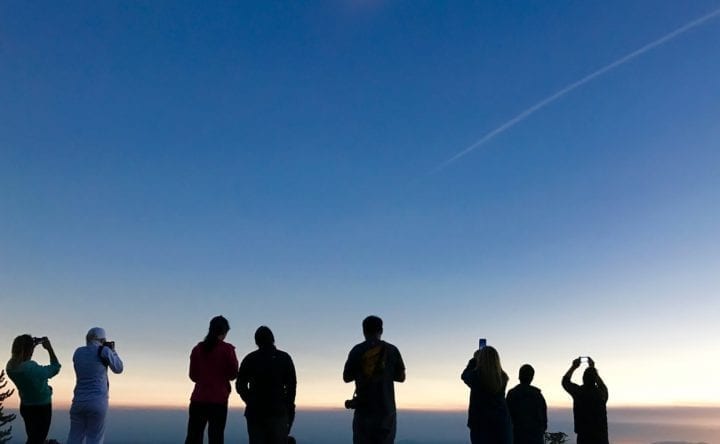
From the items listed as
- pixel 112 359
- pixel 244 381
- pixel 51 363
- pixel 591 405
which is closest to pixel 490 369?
pixel 591 405

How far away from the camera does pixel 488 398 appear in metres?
Result: 9.69

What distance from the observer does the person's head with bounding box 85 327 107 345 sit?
940 centimetres

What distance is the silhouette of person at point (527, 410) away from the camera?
1113 centimetres

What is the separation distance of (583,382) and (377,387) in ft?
16.2

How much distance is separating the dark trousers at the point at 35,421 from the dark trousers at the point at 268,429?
3.29 meters

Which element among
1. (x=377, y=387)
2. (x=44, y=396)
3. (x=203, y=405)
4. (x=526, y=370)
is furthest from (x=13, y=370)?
(x=526, y=370)

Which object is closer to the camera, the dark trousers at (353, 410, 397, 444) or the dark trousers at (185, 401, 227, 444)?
the dark trousers at (353, 410, 397, 444)

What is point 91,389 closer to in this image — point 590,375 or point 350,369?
point 350,369

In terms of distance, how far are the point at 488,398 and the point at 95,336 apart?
5.60m

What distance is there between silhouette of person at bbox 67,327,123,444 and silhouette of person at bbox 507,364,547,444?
6261mm

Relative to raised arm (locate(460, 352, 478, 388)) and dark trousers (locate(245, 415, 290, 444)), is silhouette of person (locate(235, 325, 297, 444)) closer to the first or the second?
dark trousers (locate(245, 415, 290, 444))

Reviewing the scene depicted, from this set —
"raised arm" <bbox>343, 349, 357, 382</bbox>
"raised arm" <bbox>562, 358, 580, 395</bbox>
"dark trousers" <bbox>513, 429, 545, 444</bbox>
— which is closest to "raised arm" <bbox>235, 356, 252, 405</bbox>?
"raised arm" <bbox>343, 349, 357, 382</bbox>

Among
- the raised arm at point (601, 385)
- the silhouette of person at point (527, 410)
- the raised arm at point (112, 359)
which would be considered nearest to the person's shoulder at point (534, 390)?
the silhouette of person at point (527, 410)

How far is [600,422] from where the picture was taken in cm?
1168
